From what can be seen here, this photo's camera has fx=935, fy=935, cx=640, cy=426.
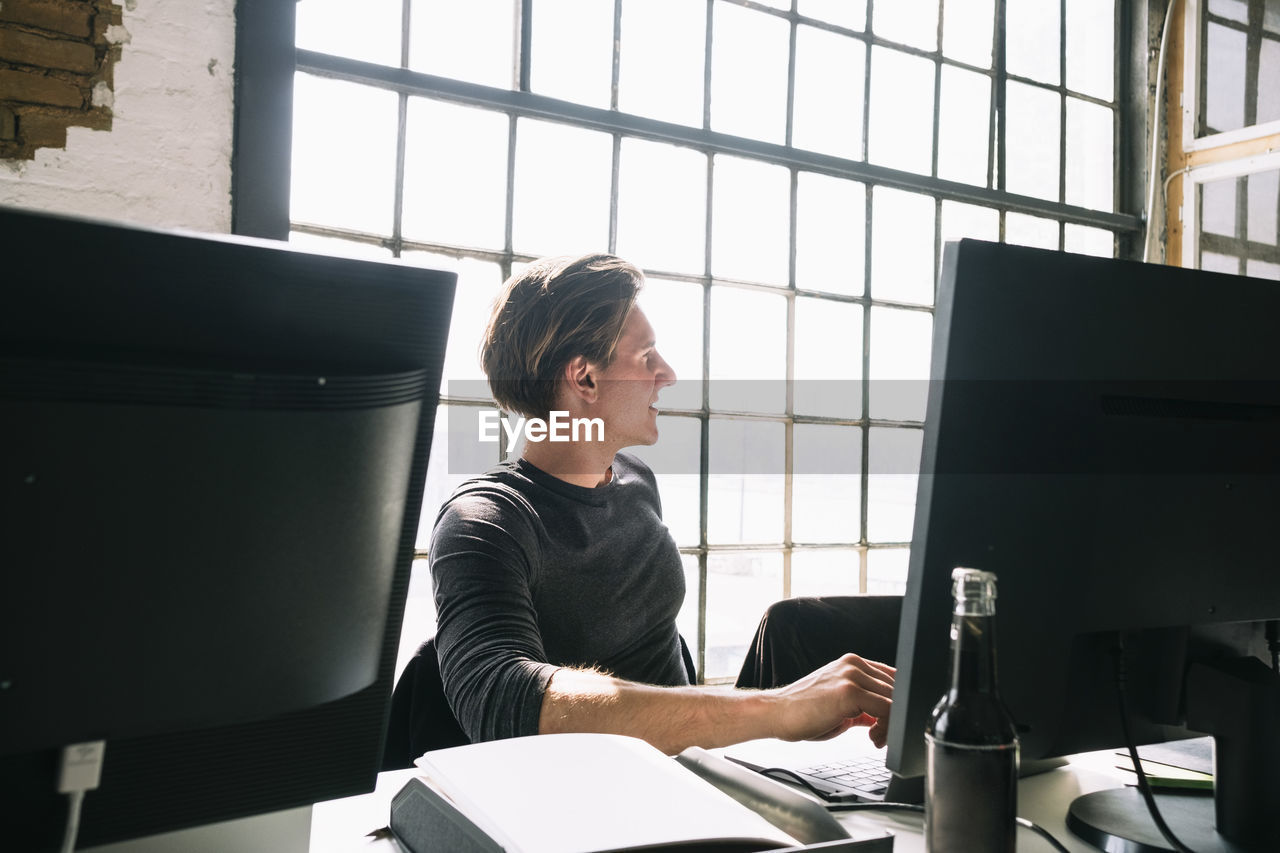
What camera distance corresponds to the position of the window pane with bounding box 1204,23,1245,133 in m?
3.46

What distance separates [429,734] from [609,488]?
62cm

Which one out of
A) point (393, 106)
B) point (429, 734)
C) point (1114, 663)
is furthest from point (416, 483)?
point (393, 106)

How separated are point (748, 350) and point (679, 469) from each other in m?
0.43

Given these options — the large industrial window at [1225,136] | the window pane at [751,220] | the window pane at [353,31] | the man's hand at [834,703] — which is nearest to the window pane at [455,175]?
the window pane at [353,31]

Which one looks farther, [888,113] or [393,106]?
[888,113]

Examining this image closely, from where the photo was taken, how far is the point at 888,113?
314 centimetres

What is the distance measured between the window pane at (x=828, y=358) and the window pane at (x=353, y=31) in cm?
141

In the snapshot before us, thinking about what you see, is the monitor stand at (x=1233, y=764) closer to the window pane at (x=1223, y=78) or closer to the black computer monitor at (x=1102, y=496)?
the black computer monitor at (x=1102, y=496)

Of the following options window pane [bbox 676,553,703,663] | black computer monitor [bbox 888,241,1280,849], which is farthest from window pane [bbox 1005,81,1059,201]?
black computer monitor [bbox 888,241,1280,849]

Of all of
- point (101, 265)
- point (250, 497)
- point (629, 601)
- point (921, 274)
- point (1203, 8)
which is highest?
point (1203, 8)

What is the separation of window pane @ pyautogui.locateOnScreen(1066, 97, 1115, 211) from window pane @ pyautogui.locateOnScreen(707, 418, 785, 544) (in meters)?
1.66

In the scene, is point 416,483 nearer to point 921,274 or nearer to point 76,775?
point 76,775

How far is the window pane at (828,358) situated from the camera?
2971mm

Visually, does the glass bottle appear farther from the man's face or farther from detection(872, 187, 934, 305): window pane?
detection(872, 187, 934, 305): window pane
